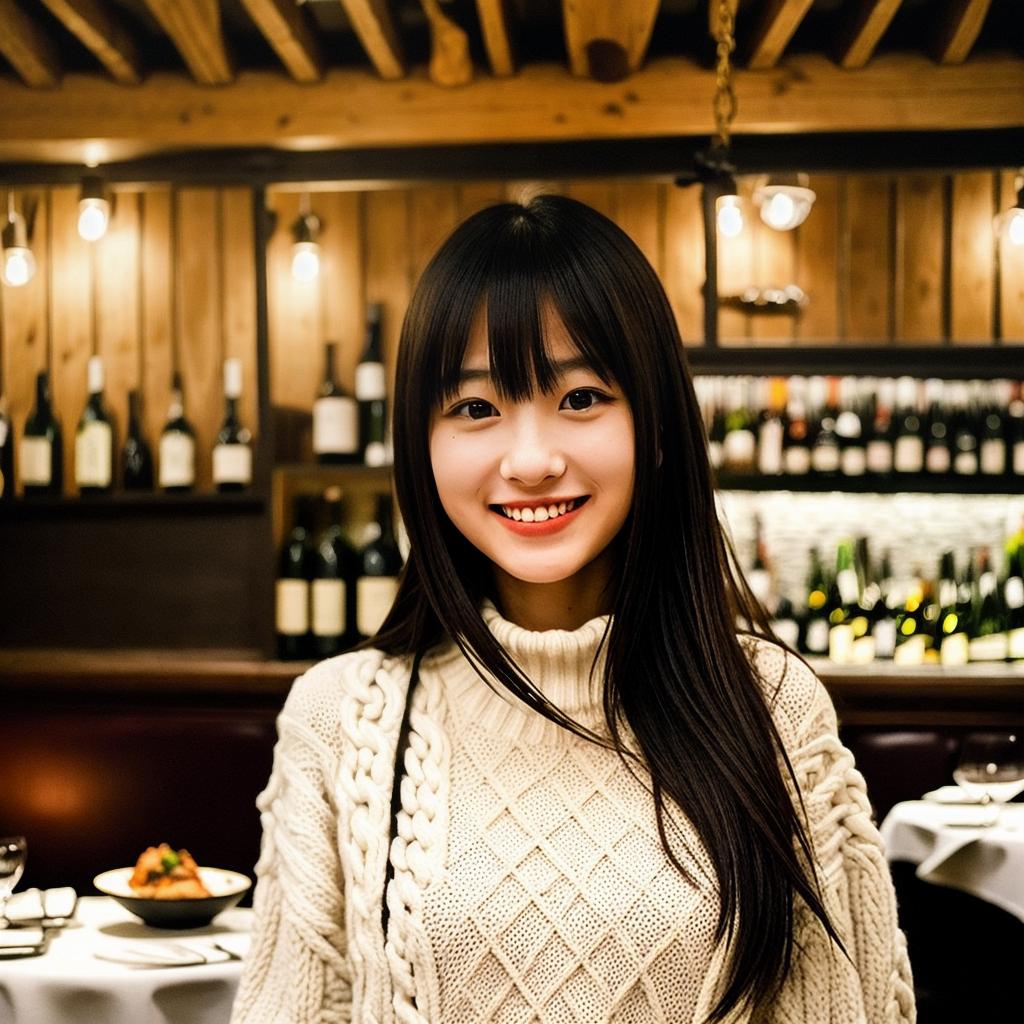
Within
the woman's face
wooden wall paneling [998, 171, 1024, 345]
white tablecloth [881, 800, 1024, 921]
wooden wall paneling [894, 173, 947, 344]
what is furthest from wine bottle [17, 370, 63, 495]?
the woman's face

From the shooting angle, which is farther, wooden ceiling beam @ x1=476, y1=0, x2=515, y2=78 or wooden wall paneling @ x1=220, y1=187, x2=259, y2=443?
wooden wall paneling @ x1=220, y1=187, x2=259, y2=443

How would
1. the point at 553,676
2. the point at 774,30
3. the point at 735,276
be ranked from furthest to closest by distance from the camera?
the point at 735,276 < the point at 774,30 < the point at 553,676

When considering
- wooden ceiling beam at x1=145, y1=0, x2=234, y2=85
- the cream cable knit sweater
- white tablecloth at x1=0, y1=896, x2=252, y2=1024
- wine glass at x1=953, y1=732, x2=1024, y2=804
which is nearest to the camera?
the cream cable knit sweater

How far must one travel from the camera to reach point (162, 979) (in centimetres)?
185

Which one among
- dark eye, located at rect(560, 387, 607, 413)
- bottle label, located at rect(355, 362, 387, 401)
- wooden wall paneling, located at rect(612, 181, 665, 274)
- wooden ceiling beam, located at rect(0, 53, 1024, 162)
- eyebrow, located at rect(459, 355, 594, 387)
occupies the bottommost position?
dark eye, located at rect(560, 387, 607, 413)

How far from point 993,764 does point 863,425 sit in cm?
191

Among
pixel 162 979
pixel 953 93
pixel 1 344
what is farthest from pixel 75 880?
pixel 953 93

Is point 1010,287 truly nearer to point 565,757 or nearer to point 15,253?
point 15,253

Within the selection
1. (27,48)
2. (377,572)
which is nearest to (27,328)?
(27,48)

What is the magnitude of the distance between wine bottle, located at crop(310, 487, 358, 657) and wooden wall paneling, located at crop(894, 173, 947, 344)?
6.50ft

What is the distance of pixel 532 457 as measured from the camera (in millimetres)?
1000

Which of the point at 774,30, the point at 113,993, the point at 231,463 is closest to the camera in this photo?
the point at 113,993

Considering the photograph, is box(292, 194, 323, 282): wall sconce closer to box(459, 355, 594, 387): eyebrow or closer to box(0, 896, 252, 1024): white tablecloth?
box(0, 896, 252, 1024): white tablecloth

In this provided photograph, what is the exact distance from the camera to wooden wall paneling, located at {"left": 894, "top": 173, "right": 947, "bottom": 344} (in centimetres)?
425
